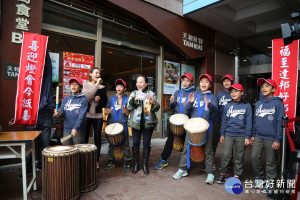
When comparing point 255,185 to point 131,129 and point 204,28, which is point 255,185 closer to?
point 131,129

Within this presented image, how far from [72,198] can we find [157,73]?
5611 millimetres

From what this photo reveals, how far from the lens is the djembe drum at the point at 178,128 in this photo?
3921 mm

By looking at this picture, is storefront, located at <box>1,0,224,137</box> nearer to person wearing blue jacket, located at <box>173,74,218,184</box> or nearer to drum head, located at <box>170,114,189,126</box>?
drum head, located at <box>170,114,189,126</box>

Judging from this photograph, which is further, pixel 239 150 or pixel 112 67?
pixel 112 67

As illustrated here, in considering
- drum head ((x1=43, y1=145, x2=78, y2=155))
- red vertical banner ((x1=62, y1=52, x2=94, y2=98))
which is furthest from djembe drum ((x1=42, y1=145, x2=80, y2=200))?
red vertical banner ((x1=62, y1=52, x2=94, y2=98))

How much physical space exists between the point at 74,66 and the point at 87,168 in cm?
344

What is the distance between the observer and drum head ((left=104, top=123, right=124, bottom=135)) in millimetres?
3939

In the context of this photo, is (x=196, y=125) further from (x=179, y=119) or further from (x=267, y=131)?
(x=267, y=131)

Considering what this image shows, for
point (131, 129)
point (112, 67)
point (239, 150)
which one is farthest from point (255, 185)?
point (112, 67)

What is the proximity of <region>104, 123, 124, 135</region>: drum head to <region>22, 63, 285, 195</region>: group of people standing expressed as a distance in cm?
16

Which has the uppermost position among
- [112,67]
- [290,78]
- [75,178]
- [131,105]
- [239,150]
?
[112,67]

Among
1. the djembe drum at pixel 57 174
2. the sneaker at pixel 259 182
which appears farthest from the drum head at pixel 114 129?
the sneaker at pixel 259 182

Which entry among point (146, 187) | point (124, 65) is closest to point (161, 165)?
point (146, 187)

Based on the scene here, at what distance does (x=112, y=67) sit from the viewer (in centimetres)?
661
